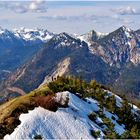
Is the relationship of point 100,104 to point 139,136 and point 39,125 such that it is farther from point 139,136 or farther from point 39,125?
point 39,125

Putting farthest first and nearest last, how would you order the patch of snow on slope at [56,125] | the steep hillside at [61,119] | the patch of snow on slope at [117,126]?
the patch of snow on slope at [117,126] < the steep hillside at [61,119] < the patch of snow on slope at [56,125]

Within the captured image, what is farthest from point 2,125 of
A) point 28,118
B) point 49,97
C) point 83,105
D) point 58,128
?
point 83,105

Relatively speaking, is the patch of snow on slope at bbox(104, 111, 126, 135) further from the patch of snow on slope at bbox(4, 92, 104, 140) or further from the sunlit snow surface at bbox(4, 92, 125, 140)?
the patch of snow on slope at bbox(4, 92, 104, 140)

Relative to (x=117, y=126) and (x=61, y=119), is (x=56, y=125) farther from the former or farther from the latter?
(x=117, y=126)

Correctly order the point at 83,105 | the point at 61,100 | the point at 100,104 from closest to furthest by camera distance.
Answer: the point at 61,100 → the point at 83,105 → the point at 100,104

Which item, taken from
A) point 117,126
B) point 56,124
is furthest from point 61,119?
point 117,126

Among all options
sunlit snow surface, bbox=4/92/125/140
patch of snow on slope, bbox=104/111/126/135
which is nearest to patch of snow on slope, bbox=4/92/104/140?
sunlit snow surface, bbox=4/92/125/140

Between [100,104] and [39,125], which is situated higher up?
[39,125]

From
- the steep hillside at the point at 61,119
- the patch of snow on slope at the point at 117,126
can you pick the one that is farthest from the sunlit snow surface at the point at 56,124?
the patch of snow on slope at the point at 117,126

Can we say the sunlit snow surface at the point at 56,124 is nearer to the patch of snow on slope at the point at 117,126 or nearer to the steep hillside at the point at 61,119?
the steep hillside at the point at 61,119
